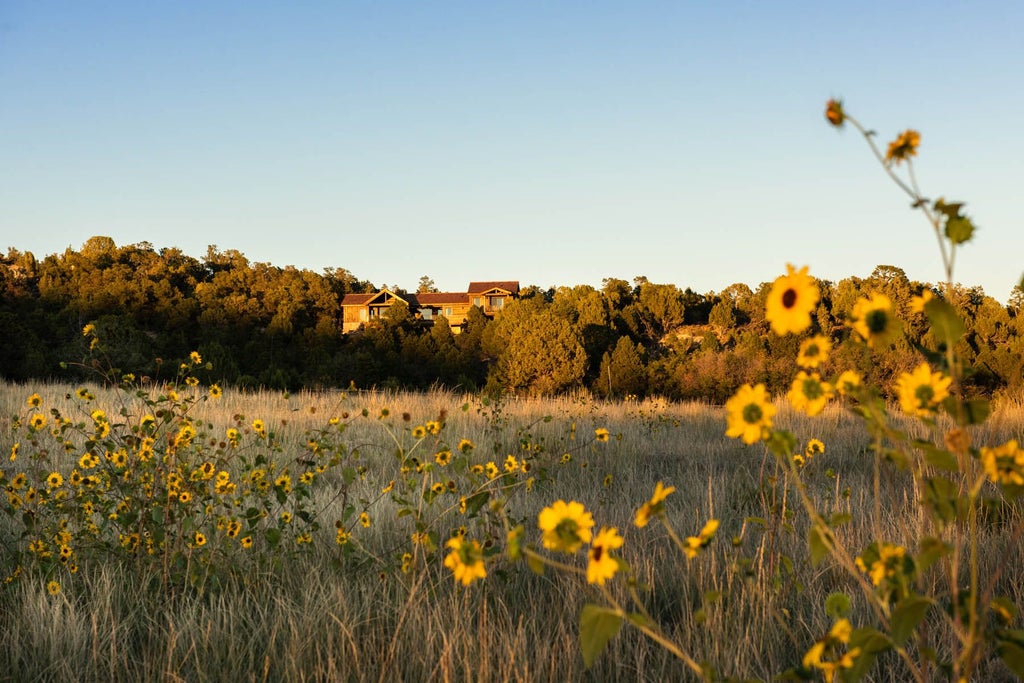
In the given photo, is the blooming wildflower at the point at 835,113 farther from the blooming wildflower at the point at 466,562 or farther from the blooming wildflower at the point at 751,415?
the blooming wildflower at the point at 466,562

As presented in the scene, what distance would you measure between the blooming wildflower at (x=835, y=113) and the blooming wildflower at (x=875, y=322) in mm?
224

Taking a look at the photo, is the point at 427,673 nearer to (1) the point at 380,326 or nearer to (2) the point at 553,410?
(2) the point at 553,410

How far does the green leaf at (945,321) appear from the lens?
0.87m

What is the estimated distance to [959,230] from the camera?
2.92ft

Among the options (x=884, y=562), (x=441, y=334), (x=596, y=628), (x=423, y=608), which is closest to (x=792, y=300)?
(x=884, y=562)

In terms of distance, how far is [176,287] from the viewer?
27188 millimetres

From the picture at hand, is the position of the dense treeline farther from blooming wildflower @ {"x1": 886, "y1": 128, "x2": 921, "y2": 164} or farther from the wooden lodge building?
blooming wildflower @ {"x1": 886, "y1": 128, "x2": 921, "y2": 164}

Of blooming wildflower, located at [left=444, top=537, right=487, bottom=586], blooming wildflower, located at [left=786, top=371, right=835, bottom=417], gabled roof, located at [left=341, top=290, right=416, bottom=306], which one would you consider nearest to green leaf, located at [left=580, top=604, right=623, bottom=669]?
blooming wildflower, located at [left=444, top=537, right=487, bottom=586]

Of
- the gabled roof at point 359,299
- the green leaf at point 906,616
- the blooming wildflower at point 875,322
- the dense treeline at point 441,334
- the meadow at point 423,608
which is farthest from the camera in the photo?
the gabled roof at point 359,299

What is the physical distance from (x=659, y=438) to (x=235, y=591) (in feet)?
16.7

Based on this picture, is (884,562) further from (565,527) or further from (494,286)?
(494,286)

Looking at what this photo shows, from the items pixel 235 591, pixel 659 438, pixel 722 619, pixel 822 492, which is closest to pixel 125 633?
pixel 235 591

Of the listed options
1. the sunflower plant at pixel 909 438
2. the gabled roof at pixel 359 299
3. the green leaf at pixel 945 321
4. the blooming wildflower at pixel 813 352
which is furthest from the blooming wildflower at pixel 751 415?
the gabled roof at pixel 359 299

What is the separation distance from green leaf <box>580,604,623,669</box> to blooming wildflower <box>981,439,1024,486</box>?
1.51 feet
